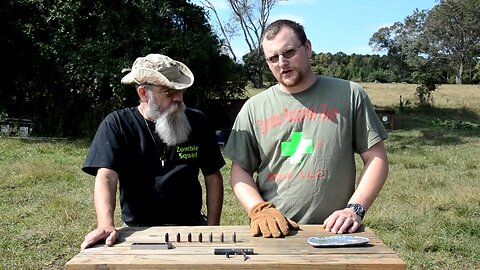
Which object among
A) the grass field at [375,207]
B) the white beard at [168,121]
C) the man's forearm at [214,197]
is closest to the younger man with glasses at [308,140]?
the white beard at [168,121]

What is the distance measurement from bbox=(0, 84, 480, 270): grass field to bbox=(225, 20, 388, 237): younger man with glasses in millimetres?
2657

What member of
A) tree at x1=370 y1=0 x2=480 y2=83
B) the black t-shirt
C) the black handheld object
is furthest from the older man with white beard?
tree at x1=370 y1=0 x2=480 y2=83

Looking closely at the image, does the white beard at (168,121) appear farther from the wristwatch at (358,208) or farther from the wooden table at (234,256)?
the wristwatch at (358,208)

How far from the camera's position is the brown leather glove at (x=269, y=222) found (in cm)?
262

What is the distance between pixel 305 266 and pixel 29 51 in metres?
16.5

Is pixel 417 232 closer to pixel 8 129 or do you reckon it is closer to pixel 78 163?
pixel 78 163

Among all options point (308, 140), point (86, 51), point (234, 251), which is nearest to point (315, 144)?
point (308, 140)

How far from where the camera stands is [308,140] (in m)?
2.91

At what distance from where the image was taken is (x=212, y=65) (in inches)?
696

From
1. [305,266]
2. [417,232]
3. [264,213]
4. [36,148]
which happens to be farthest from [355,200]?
[36,148]

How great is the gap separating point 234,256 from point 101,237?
2.22 ft

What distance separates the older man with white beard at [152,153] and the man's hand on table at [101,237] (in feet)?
1.63

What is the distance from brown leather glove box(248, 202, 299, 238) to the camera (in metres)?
2.62

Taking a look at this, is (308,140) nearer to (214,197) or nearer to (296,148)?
(296,148)
